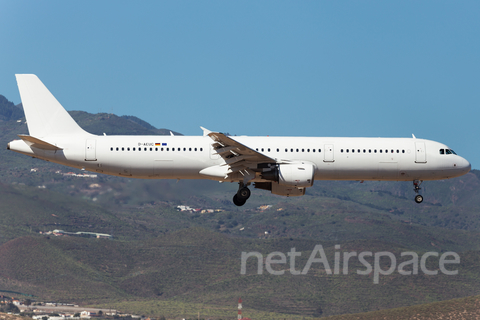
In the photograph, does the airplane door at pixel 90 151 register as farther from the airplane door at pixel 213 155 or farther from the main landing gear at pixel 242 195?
the main landing gear at pixel 242 195

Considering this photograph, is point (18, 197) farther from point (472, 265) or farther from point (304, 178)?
point (472, 265)

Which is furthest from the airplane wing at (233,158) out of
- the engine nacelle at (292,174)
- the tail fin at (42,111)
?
the tail fin at (42,111)

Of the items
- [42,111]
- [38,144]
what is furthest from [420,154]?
[42,111]

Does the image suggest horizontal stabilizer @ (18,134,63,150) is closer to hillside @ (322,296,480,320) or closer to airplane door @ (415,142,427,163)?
airplane door @ (415,142,427,163)

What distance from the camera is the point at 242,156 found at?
4019 cm

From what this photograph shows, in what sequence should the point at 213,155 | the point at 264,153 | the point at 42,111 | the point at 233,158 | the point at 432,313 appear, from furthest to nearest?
1. the point at 432,313
2. the point at 42,111
3. the point at 264,153
4. the point at 213,155
5. the point at 233,158

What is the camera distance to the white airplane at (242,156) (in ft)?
134

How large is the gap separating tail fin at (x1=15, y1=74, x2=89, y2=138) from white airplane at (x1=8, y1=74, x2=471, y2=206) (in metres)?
0.07

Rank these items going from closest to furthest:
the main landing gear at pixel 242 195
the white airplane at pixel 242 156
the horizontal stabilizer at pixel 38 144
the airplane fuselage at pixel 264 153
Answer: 1. the horizontal stabilizer at pixel 38 144
2. the white airplane at pixel 242 156
3. the airplane fuselage at pixel 264 153
4. the main landing gear at pixel 242 195

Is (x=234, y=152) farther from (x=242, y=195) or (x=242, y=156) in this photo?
(x=242, y=195)

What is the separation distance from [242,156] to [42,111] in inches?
577

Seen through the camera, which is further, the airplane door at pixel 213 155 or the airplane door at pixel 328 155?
the airplane door at pixel 328 155

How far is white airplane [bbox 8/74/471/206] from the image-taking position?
40750 millimetres

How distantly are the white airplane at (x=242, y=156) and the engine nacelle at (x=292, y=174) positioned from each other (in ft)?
0.21
